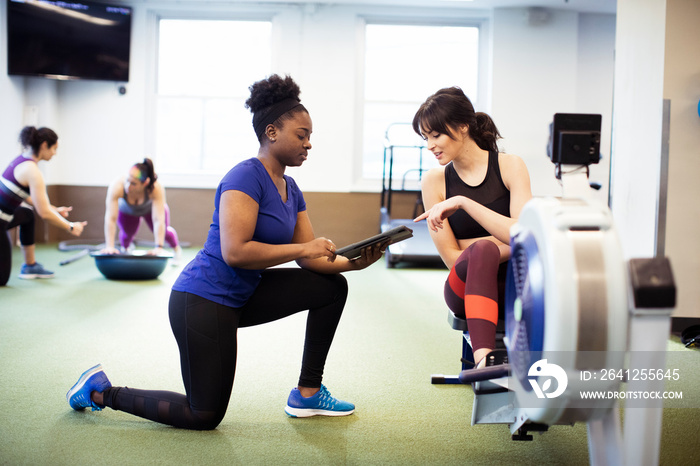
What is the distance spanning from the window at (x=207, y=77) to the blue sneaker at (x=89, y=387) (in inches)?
218

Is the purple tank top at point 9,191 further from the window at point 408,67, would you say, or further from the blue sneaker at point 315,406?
the window at point 408,67

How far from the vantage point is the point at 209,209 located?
24.0 ft

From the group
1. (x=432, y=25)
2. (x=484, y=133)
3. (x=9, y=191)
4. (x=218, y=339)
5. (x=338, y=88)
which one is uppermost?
(x=432, y=25)

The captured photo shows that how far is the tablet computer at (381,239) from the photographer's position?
1.82 meters

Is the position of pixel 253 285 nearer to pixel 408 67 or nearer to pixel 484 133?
pixel 484 133

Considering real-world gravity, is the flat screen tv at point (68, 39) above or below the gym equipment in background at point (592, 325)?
above

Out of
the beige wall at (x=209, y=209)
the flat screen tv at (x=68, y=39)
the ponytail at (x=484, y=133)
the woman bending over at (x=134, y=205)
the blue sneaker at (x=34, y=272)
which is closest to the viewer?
the ponytail at (x=484, y=133)

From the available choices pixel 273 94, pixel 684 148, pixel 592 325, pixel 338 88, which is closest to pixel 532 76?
pixel 338 88

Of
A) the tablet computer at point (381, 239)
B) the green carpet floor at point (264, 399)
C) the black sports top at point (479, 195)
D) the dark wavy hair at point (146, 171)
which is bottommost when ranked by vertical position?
the green carpet floor at point (264, 399)

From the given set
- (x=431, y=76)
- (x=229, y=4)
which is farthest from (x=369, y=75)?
(x=229, y=4)

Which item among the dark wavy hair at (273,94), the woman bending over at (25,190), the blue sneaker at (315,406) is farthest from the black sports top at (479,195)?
the woman bending over at (25,190)

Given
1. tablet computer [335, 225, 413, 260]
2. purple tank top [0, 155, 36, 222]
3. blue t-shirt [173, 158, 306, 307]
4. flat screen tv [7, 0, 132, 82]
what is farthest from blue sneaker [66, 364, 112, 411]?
flat screen tv [7, 0, 132, 82]

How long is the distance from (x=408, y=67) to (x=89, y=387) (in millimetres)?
6052

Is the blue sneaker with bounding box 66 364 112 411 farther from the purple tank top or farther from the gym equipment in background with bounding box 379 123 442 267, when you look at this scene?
the gym equipment in background with bounding box 379 123 442 267
